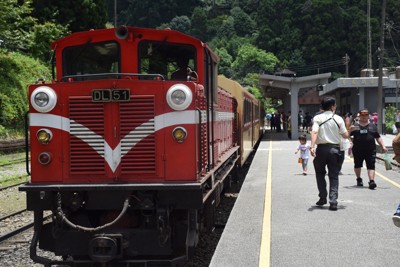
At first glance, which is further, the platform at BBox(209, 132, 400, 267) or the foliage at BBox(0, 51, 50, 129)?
the foliage at BBox(0, 51, 50, 129)

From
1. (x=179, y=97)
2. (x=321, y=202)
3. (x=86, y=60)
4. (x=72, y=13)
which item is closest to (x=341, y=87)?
(x=72, y=13)

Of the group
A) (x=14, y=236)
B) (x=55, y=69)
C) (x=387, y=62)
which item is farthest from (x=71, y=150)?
(x=387, y=62)

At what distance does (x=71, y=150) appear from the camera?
5734mm

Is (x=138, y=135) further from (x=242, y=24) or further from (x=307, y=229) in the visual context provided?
(x=242, y=24)

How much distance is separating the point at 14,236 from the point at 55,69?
3143 mm

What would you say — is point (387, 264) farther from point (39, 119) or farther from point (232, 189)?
point (232, 189)

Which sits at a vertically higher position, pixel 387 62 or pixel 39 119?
pixel 387 62

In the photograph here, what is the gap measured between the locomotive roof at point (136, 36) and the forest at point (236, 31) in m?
18.7

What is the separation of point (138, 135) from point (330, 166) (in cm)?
393

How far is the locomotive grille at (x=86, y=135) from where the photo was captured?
18.6 ft

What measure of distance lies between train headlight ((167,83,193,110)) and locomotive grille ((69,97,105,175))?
31.1 inches

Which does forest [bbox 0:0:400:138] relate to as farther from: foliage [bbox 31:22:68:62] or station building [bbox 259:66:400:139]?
station building [bbox 259:66:400:139]

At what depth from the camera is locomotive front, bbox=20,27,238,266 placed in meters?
5.49

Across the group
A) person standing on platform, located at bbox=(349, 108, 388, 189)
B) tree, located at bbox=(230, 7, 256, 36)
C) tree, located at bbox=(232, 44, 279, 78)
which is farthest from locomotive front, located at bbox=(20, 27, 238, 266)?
tree, located at bbox=(230, 7, 256, 36)
